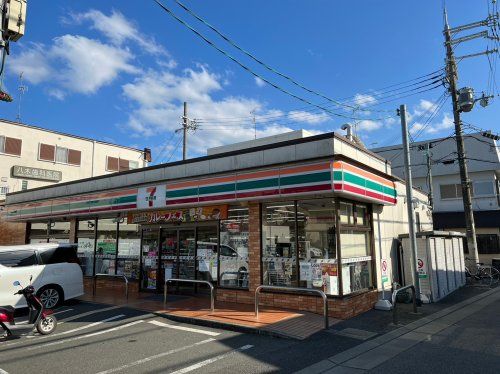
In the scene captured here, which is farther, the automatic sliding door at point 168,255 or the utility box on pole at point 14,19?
the automatic sliding door at point 168,255

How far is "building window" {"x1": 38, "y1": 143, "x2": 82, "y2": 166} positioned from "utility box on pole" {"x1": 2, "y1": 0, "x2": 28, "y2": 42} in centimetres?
2683


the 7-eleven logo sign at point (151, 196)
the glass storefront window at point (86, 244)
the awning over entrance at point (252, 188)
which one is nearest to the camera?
the awning over entrance at point (252, 188)

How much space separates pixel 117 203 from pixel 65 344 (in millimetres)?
6802

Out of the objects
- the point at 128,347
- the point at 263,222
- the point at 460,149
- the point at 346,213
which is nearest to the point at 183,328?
the point at 128,347

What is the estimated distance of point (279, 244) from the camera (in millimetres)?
10398

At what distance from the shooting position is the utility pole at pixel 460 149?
727 inches

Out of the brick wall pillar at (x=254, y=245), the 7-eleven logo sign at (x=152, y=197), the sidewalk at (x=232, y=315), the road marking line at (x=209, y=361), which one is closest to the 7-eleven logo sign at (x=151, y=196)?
the 7-eleven logo sign at (x=152, y=197)

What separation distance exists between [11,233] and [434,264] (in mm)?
22376

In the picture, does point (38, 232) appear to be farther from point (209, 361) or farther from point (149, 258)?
point (209, 361)

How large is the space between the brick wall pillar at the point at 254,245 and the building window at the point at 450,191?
22371 millimetres

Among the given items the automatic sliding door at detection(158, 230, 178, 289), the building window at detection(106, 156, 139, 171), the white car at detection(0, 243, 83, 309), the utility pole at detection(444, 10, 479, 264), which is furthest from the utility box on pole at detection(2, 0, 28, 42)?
the building window at detection(106, 156, 139, 171)

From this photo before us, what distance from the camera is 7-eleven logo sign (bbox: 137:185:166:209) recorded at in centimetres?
1227

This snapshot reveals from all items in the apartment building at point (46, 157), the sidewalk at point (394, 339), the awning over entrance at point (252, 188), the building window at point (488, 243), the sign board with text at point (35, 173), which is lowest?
the sidewalk at point (394, 339)

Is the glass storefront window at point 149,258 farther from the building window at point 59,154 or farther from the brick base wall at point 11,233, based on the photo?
the building window at point 59,154
